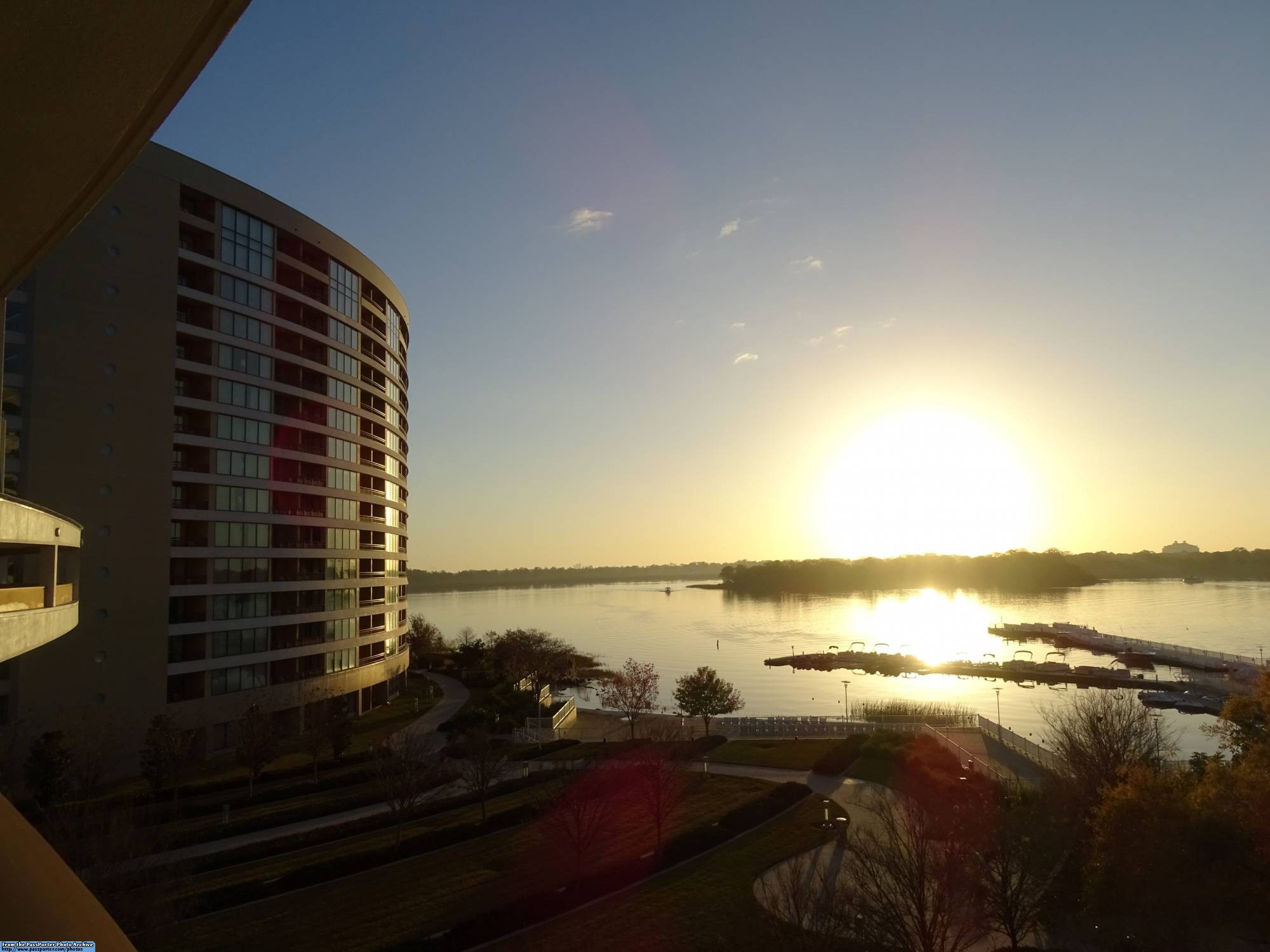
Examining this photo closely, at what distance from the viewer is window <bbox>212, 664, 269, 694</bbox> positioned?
37.7 meters

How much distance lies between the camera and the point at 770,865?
21.2 metres

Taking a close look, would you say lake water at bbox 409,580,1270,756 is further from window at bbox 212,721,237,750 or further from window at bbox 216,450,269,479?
window at bbox 216,450,269,479

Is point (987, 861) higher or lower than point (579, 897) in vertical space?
higher

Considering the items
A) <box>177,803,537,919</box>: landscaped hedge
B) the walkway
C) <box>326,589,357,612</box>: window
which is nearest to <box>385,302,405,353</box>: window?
<box>326,589,357,612</box>: window

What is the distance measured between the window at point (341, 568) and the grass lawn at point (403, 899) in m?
25.7

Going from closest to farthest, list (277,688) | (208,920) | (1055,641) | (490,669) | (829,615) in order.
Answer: (208,920) < (277,688) < (490,669) < (1055,641) < (829,615)

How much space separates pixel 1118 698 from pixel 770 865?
2030cm

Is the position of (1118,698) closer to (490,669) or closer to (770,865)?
(770,865)

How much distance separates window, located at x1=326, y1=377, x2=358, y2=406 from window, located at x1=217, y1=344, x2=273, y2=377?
4176 mm

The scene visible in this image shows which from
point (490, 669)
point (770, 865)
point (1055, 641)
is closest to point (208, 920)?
point (770, 865)

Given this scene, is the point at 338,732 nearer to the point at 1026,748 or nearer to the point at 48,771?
the point at 48,771

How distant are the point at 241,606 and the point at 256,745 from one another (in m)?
11.5

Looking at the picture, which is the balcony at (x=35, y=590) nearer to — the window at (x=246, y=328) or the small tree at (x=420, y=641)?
the window at (x=246, y=328)

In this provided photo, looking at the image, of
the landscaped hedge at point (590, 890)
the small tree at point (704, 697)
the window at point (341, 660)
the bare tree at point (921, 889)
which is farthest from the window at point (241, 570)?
the bare tree at point (921, 889)
